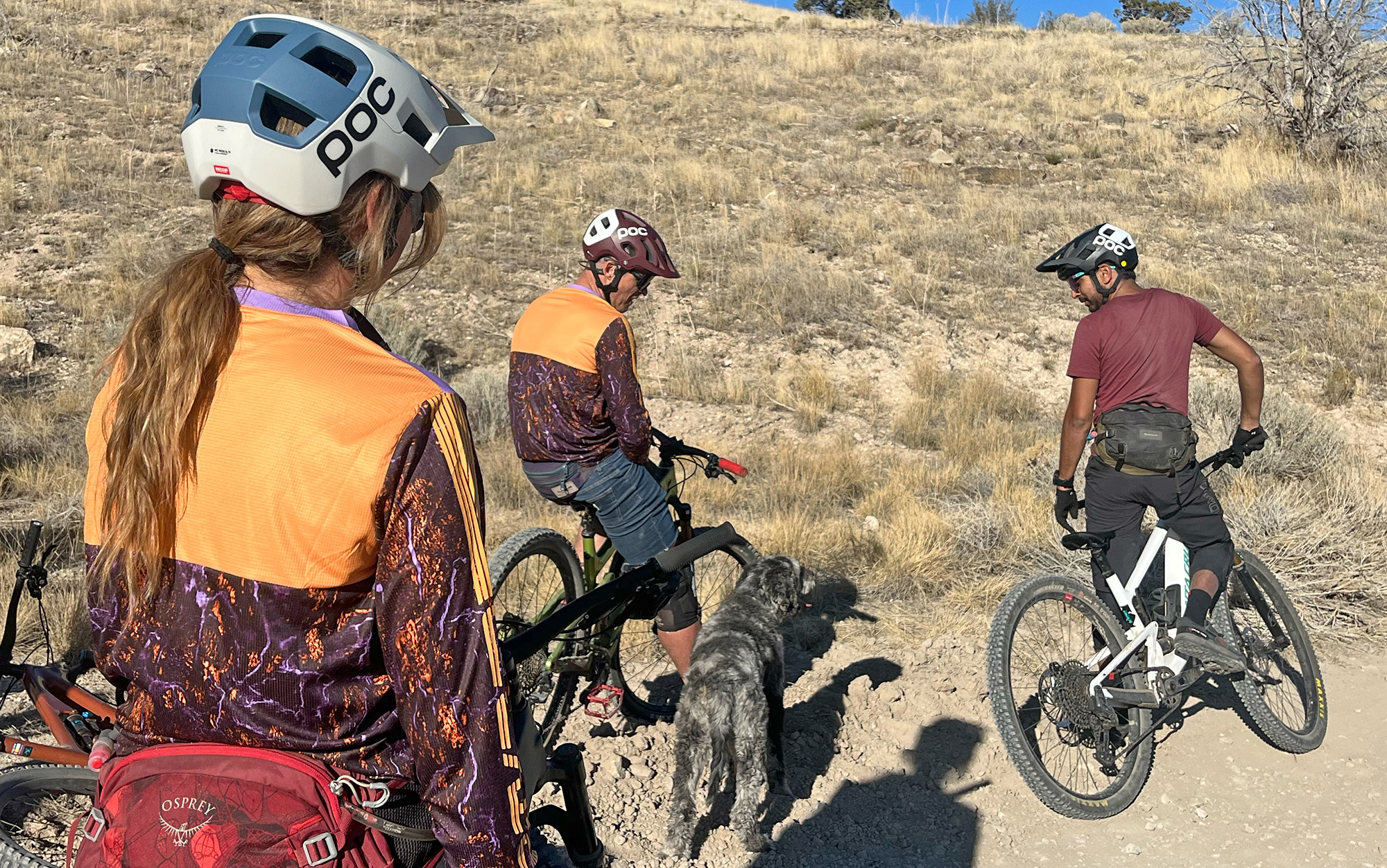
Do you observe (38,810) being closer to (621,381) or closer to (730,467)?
(621,381)

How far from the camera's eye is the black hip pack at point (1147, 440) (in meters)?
4.35

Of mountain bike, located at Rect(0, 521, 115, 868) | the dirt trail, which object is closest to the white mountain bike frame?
the dirt trail

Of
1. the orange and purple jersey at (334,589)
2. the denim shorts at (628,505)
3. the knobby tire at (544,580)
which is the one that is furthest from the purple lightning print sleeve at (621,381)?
the orange and purple jersey at (334,589)

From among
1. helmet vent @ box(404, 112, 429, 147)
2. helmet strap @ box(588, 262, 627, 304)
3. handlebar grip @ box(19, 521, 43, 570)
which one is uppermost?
helmet vent @ box(404, 112, 429, 147)

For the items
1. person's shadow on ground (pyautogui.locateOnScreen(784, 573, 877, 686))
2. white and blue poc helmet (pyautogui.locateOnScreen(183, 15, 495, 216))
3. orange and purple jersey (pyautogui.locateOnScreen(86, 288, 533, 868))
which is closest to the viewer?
orange and purple jersey (pyautogui.locateOnScreen(86, 288, 533, 868))

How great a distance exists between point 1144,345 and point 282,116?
3882 mm

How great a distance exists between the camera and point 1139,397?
14.5 feet

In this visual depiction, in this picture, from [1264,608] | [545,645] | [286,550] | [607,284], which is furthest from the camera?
[1264,608]

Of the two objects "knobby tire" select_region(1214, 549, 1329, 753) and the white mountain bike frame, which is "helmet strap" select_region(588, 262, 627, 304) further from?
"knobby tire" select_region(1214, 549, 1329, 753)

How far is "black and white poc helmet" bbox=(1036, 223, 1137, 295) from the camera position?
4.48 meters

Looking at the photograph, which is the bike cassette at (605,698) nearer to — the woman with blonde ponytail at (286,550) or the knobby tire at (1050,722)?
the knobby tire at (1050,722)

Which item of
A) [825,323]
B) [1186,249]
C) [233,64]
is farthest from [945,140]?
[233,64]

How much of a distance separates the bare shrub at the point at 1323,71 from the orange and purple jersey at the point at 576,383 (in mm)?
17682

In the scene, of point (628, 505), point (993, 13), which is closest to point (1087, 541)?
point (628, 505)
